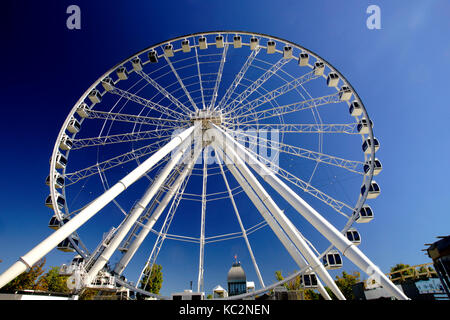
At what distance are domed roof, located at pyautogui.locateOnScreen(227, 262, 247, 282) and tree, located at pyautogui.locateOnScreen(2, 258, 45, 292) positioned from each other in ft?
70.9

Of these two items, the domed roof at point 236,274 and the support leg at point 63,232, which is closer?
the support leg at point 63,232

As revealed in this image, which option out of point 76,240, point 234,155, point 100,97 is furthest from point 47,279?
point 234,155

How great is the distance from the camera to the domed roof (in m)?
27.7

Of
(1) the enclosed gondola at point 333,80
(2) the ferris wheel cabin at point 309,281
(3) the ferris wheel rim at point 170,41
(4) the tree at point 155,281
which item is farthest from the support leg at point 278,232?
(4) the tree at point 155,281

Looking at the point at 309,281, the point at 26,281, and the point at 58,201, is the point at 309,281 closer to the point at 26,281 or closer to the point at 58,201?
the point at 58,201

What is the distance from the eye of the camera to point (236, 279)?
90.9 ft

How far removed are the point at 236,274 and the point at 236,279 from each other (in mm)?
543

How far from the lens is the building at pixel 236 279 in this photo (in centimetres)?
2710

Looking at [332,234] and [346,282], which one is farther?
[346,282]

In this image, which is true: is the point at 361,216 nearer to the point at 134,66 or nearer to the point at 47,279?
the point at 134,66

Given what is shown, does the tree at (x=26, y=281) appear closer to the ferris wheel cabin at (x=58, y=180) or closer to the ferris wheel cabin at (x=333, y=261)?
the ferris wheel cabin at (x=58, y=180)

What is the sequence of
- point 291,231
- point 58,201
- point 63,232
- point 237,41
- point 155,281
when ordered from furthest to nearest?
point 155,281, point 237,41, point 58,201, point 291,231, point 63,232

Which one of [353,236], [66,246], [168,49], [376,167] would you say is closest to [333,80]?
[376,167]
